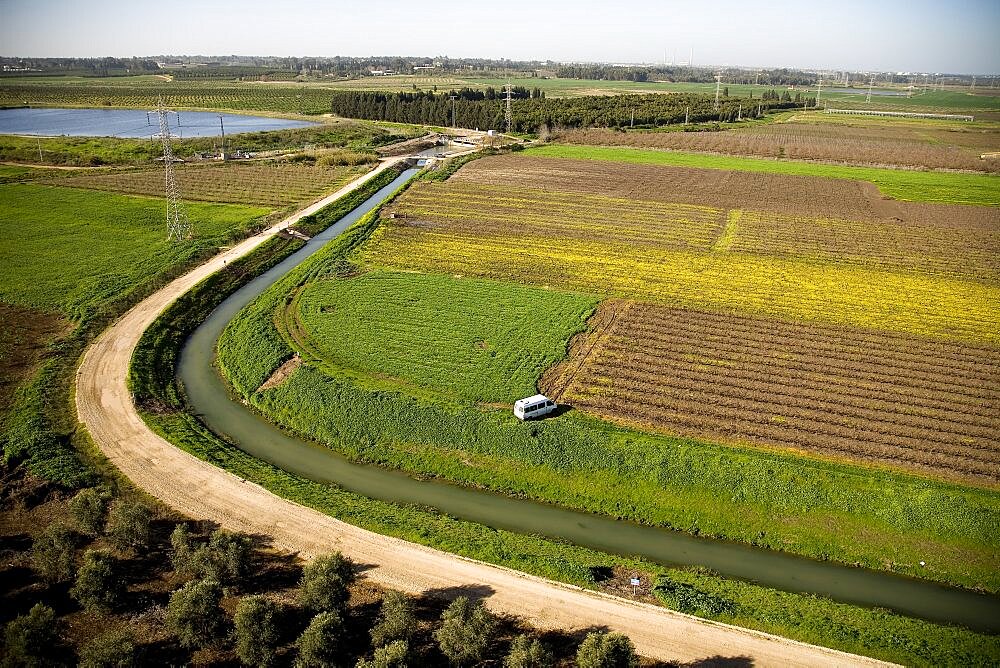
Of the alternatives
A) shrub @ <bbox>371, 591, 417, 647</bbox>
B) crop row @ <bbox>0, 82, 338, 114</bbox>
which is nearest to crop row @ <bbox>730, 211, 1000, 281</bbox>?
shrub @ <bbox>371, 591, 417, 647</bbox>

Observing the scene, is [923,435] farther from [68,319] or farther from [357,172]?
[357,172]

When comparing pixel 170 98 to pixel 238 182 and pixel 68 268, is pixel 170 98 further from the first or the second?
pixel 68 268

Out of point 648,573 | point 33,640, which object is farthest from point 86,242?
point 648,573

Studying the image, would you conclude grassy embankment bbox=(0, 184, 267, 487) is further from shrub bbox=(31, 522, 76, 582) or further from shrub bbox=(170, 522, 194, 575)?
shrub bbox=(170, 522, 194, 575)

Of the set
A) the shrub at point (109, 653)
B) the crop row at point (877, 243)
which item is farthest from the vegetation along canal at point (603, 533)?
the crop row at point (877, 243)

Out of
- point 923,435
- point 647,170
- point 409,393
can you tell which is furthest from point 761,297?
point 647,170

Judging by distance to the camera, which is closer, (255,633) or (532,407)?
(255,633)
